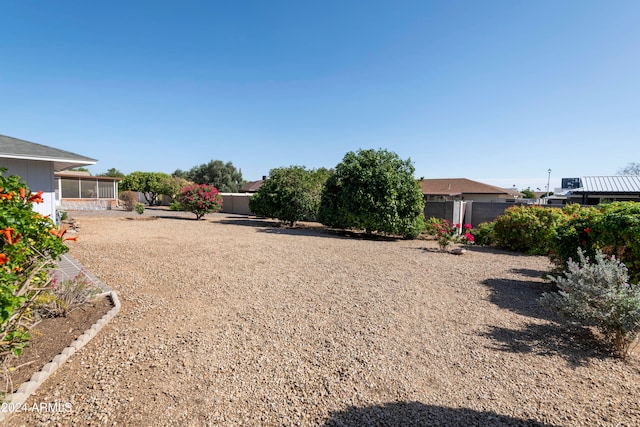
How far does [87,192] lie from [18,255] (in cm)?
2767

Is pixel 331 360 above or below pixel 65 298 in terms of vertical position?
below

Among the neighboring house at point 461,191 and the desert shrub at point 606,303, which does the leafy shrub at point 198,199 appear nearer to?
the desert shrub at point 606,303

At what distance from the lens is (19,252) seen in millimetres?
2459

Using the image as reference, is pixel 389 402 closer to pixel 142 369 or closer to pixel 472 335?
pixel 472 335

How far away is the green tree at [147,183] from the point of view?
33344 mm

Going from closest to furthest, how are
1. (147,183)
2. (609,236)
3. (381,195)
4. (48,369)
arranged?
(48,369), (609,236), (381,195), (147,183)

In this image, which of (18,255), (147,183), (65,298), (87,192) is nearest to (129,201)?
(87,192)

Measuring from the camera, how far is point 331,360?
3.05m

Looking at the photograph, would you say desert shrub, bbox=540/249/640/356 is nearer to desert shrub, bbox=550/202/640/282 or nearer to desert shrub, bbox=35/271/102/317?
desert shrub, bbox=550/202/640/282

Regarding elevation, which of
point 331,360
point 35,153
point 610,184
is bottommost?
point 331,360

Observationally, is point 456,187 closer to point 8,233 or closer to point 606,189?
point 606,189

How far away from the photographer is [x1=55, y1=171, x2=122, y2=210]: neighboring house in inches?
893

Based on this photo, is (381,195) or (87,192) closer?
(381,195)

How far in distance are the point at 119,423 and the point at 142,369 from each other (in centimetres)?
67
